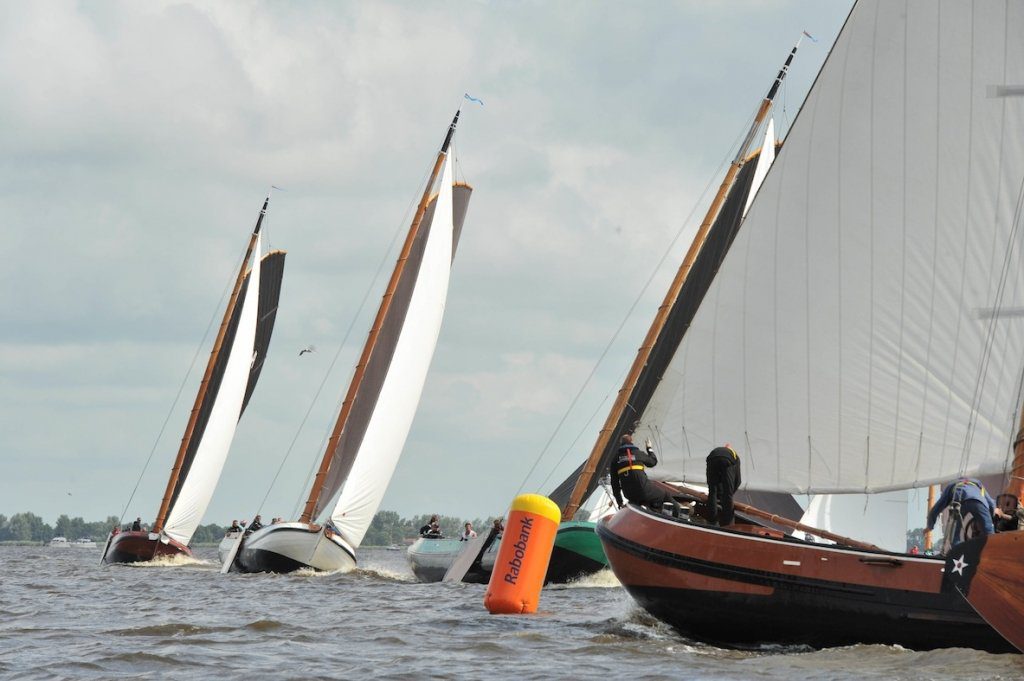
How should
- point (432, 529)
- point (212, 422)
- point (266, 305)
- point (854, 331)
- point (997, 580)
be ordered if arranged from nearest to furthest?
point (997, 580) → point (854, 331) → point (432, 529) → point (212, 422) → point (266, 305)

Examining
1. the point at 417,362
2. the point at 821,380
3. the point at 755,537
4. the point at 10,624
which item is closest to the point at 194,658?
the point at 10,624

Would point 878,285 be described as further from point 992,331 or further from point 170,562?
point 170,562

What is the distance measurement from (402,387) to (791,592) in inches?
922

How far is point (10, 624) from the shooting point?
18578 millimetres

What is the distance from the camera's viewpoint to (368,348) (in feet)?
132

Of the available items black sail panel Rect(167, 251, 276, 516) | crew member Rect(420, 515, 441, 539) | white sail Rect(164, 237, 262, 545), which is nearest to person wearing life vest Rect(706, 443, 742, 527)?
crew member Rect(420, 515, 441, 539)

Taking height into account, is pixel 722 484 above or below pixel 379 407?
below

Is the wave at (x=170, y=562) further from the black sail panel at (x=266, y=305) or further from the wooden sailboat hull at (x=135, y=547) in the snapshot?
the black sail panel at (x=266, y=305)

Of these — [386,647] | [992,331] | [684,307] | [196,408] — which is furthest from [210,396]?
[992,331]

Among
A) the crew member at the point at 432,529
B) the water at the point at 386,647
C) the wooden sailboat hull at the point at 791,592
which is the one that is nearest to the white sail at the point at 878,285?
the wooden sailboat hull at the point at 791,592

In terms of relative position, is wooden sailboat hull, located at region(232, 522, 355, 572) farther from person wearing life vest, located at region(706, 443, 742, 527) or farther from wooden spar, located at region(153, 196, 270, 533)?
person wearing life vest, located at region(706, 443, 742, 527)

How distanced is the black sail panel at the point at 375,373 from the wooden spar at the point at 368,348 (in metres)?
0.15

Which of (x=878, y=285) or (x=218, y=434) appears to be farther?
(x=218, y=434)

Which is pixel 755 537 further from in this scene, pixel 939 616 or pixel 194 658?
pixel 194 658
